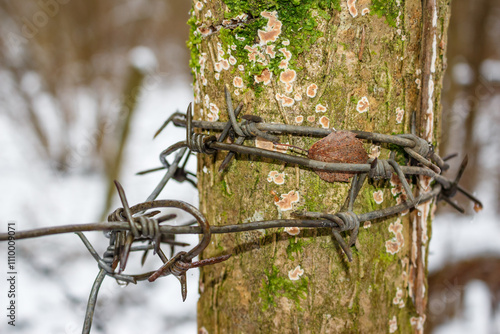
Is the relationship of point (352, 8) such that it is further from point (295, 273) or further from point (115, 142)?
point (115, 142)

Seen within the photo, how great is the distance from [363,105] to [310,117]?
0.07 m

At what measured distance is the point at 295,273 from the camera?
19.2 inches

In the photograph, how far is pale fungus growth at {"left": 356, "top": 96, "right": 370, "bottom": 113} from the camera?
472mm

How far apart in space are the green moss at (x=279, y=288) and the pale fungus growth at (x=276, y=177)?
118 mm

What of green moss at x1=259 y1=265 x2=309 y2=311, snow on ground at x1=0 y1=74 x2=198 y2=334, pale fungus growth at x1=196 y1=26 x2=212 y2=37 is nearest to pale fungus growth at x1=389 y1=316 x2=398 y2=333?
green moss at x1=259 y1=265 x2=309 y2=311

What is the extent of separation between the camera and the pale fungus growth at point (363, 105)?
47 cm

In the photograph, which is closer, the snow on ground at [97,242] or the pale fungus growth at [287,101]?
the pale fungus growth at [287,101]

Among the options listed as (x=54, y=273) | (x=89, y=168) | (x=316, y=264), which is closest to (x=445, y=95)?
(x=316, y=264)

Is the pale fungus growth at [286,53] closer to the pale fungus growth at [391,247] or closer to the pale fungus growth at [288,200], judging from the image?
the pale fungus growth at [288,200]

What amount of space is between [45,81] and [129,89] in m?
0.70

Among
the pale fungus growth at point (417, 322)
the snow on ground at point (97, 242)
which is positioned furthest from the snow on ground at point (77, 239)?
the pale fungus growth at point (417, 322)

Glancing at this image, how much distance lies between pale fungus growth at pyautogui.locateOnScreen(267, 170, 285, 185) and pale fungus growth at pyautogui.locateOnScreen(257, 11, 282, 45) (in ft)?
0.56

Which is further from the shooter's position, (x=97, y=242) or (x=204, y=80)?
(x=97, y=242)

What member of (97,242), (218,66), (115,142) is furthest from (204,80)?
(115,142)
